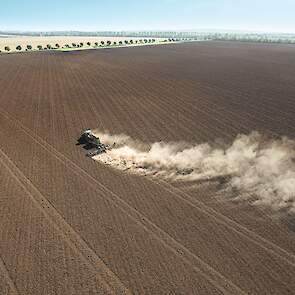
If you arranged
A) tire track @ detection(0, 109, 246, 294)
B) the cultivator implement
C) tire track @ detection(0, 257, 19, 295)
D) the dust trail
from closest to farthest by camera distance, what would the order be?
tire track @ detection(0, 257, 19, 295), tire track @ detection(0, 109, 246, 294), the dust trail, the cultivator implement

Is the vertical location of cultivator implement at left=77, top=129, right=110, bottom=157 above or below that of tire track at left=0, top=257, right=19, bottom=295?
above

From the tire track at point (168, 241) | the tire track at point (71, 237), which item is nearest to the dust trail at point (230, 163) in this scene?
the tire track at point (168, 241)

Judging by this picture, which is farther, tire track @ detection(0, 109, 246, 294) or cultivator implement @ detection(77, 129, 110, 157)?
cultivator implement @ detection(77, 129, 110, 157)

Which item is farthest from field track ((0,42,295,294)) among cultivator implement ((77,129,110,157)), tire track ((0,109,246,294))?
cultivator implement ((77,129,110,157))

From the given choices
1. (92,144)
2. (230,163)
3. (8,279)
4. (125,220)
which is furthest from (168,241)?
(92,144)

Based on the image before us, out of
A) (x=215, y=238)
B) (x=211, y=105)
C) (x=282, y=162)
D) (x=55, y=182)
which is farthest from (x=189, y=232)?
(x=211, y=105)

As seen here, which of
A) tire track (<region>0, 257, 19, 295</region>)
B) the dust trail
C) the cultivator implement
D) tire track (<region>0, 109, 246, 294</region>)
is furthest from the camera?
the cultivator implement

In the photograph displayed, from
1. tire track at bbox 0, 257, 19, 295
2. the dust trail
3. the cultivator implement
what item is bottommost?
tire track at bbox 0, 257, 19, 295

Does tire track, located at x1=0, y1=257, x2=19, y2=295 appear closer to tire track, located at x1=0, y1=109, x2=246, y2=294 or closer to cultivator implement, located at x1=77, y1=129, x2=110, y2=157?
tire track, located at x1=0, y1=109, x2=246, y2=294

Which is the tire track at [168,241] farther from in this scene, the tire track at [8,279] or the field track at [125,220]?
the tire track at [8,279]

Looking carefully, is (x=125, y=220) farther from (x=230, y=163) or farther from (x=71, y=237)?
(x=230, y=163)
